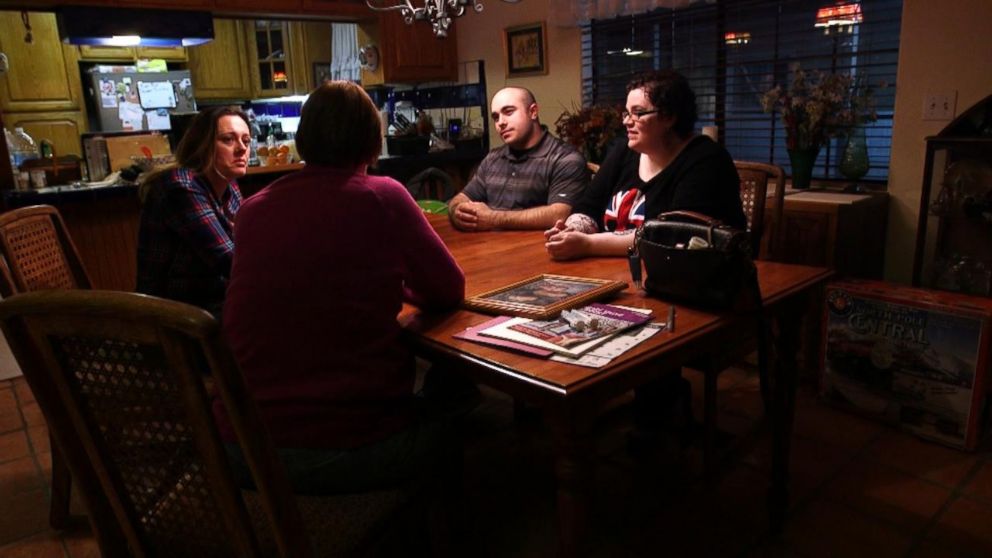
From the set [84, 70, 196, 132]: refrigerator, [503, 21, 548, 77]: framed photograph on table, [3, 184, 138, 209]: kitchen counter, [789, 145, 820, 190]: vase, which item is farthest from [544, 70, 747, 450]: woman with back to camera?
[84, 70, 196, 132]: refrigerator

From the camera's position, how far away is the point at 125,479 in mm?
1110

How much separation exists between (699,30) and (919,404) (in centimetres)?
224

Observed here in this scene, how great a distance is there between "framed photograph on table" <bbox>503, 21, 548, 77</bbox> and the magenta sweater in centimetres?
332

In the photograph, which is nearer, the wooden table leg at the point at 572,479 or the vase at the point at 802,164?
the wooden table leg at the point at 572,479

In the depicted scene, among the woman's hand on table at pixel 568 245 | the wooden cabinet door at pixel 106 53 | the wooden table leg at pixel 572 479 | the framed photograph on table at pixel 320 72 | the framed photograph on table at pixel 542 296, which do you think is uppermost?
the wooden cabinet door at pixel 106 53

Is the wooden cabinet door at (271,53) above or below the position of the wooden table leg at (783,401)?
above

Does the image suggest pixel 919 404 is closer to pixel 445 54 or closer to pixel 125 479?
pixel 125 479

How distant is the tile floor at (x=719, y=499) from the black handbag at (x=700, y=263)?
513 millimetres

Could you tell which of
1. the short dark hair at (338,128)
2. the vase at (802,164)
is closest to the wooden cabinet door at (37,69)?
the short dark hair at (338,128)

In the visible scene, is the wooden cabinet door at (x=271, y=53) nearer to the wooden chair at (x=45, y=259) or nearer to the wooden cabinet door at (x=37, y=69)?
the wooden cabinet door at (x=37, y=69)

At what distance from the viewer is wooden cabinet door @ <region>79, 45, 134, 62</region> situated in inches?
231

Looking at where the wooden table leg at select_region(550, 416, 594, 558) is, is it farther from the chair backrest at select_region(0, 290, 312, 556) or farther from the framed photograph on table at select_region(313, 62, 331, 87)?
the framed photograph on table at select_region(313, 62, 331, 87)

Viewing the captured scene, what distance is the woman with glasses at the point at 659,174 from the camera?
1923 millimetres

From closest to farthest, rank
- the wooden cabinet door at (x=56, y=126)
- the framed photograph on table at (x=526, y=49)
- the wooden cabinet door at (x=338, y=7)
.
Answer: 1. the framed photograph on table at (x=526, y=49)
2. the wooden cabinet door at (x=338, y=7)
3. the wooden cabinet door at (x=56, y=126)
